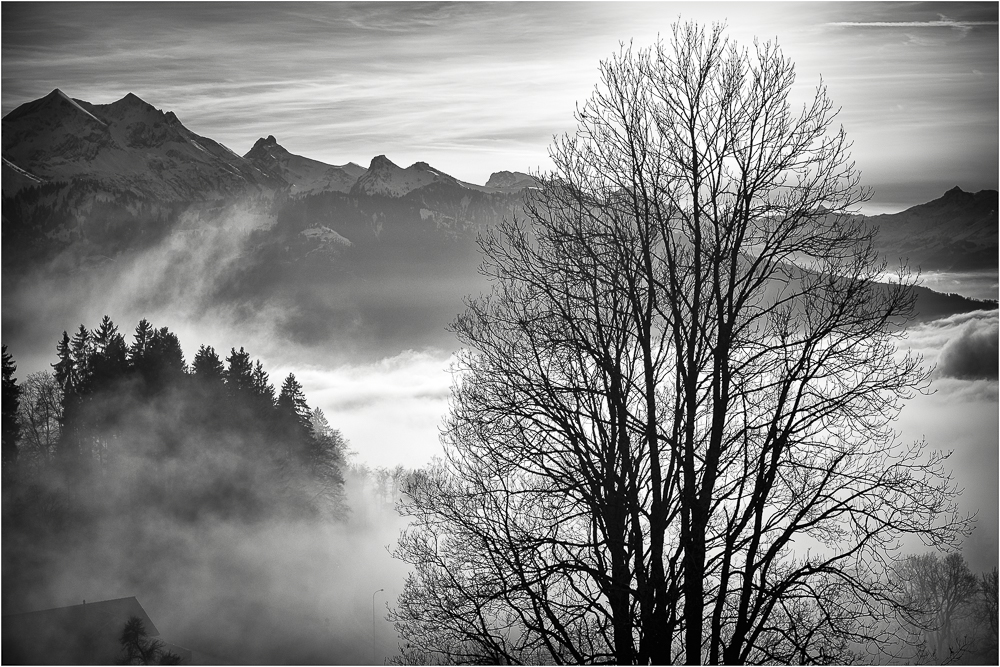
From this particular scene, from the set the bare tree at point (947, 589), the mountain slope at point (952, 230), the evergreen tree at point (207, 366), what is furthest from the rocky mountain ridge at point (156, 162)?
the mountain slope at point (952, 230)

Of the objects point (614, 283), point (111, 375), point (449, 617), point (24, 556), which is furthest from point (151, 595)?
point (614, 283)

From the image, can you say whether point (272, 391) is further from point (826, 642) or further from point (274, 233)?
point (274, 233)

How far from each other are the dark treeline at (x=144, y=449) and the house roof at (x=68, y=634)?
3573mm

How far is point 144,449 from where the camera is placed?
987 inches

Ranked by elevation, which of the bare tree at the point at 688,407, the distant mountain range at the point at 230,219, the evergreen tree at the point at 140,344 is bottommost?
the bare tree at the point at 688,407

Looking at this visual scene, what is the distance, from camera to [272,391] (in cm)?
2830

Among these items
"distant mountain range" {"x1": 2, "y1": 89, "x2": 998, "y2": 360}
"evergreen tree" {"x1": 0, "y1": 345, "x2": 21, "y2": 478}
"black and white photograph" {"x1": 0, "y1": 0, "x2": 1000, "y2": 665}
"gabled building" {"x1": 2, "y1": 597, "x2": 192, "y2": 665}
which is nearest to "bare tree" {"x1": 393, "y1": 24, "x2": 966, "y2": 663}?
"black and white photograph" {"x1": 0, "y1": 0, "x2": 1000, "y2": 665}

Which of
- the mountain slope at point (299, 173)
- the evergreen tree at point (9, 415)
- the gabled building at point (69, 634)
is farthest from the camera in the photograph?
the mountain slope at point (299, 173)

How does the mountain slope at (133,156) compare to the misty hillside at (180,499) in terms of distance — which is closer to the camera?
the misty hillside at (180,499)

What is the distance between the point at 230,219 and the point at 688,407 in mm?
107178

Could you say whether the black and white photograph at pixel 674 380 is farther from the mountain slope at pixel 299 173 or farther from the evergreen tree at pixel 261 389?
the mountain slope at pixel 299 173

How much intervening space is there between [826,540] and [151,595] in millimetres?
25120

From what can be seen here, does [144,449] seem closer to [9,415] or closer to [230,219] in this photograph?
[9,415]

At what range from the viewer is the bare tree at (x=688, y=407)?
548cm
